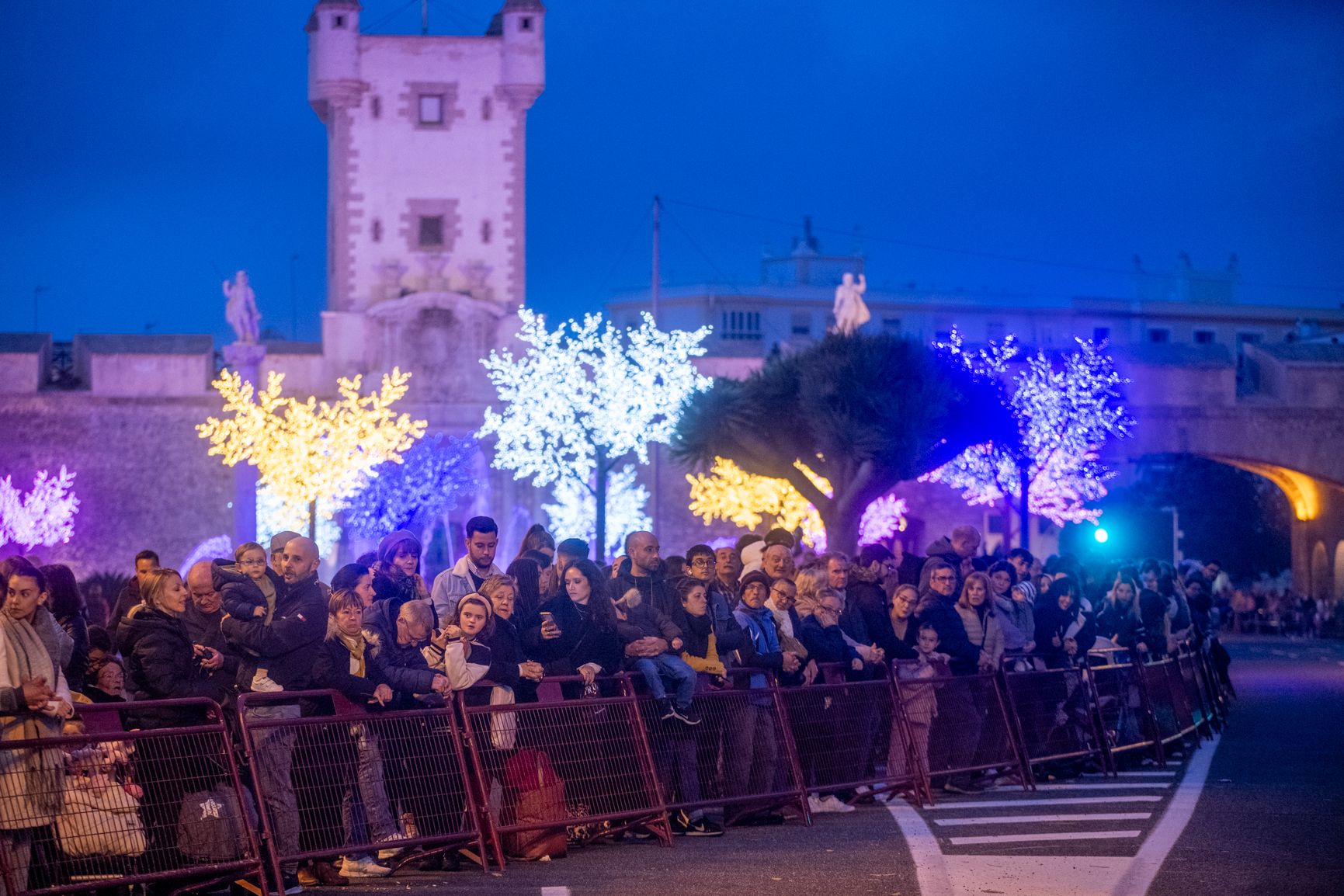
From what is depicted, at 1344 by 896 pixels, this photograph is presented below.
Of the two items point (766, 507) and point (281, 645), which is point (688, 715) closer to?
point (281, 645)

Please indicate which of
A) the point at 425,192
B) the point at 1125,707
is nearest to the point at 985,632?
the point at 1125,707

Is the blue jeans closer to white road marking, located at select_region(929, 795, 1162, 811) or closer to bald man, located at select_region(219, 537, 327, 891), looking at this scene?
bald man, located at select_region(219, 537, 327, 891)

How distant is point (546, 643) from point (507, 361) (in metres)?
33.5

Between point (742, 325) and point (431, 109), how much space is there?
1257 inches

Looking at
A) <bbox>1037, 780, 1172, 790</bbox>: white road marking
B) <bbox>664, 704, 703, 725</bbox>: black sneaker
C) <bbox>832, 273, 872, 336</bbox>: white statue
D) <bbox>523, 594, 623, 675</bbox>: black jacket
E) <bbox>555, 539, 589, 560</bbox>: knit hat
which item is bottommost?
<bbox>1037, 780, 1172, 790</bbox>: white road marking

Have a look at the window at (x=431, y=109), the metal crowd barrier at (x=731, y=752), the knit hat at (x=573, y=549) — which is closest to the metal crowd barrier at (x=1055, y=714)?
the metal crowd barrier at (x=731, y=752)

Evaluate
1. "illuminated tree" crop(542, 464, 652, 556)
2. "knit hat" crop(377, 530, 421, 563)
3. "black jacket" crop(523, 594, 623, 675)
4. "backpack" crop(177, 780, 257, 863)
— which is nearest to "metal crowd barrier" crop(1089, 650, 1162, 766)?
"black jacket" crop(523, 594, 623, 675)

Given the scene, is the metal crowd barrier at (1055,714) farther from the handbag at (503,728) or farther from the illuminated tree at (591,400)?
the illuminated tree at (591,400)

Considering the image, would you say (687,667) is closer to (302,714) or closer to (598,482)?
(302,714)

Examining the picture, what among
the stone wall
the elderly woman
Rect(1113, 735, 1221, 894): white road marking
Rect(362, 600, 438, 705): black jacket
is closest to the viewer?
the elderly woman

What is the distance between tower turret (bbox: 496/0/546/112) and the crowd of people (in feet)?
117

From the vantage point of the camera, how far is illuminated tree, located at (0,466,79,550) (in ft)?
147

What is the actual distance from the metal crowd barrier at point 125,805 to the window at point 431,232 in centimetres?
4103

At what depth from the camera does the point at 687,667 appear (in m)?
12.0
